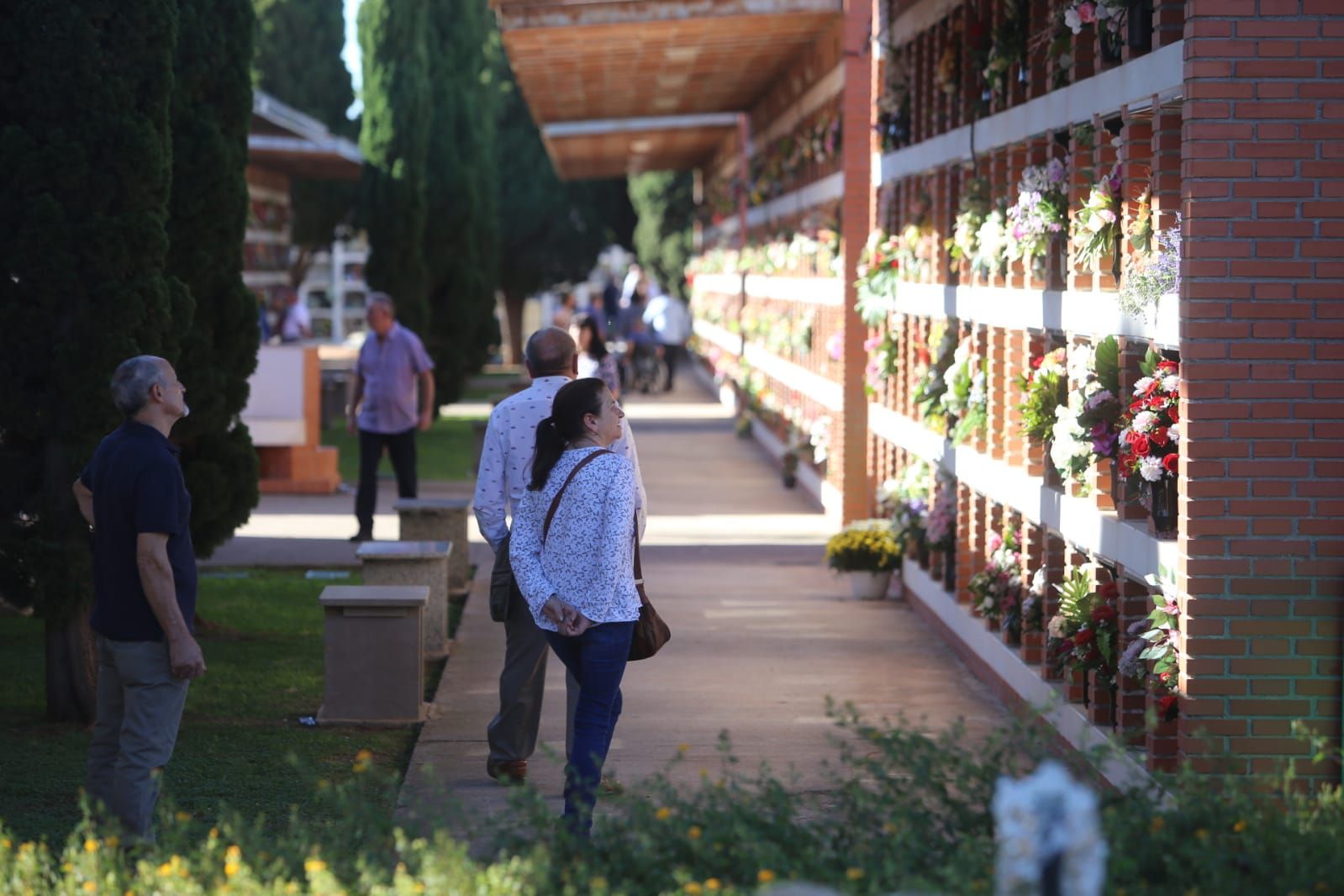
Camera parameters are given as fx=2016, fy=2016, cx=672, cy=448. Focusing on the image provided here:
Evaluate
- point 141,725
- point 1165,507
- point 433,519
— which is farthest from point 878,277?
point 141,725

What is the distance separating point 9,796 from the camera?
24.2ft

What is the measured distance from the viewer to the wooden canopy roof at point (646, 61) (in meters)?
15.6

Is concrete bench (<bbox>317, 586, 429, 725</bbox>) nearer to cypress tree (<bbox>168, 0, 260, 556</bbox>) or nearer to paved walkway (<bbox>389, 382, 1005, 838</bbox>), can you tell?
paved walkway (<bbox>389, 382, 1005, 838</bbox>)

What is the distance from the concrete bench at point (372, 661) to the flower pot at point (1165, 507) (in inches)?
132

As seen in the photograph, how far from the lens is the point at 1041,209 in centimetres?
828

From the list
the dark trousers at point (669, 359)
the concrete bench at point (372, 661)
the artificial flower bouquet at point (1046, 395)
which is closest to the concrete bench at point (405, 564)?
the concrete bench at point (372, 661)

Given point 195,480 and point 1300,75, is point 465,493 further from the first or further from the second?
point 1300,75

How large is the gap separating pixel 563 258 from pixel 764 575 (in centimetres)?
3136

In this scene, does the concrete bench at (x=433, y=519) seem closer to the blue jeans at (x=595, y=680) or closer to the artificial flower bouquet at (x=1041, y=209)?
the artificial flower bouquet at (x=1041, y=209)

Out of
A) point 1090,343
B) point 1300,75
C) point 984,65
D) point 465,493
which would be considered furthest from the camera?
point 465,493

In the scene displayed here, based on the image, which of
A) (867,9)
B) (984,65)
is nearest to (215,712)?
(984,65)

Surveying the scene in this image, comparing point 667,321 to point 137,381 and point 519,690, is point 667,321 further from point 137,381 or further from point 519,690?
point 137,381

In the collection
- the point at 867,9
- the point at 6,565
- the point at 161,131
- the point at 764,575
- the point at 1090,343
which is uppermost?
the point at 867,9

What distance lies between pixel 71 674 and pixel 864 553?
5.65 m
